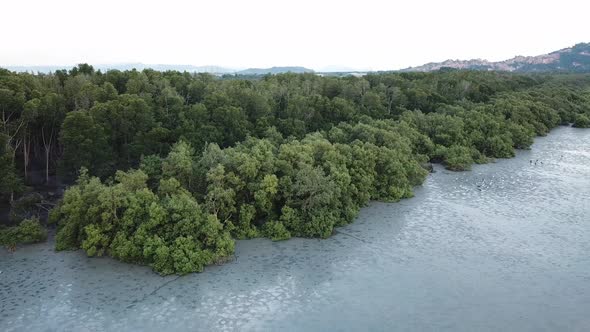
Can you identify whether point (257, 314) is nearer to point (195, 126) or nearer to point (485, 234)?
point (485, 234)

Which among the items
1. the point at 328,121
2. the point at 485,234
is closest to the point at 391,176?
the point at 485,234

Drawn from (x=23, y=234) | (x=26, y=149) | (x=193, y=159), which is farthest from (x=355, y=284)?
(x=26, y=149)

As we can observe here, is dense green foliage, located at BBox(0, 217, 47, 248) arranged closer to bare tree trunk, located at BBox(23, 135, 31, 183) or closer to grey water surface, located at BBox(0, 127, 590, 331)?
grey water surface, located at BBox(0, 127, 590, 331)

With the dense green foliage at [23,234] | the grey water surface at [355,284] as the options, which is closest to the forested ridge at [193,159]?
the dense green foliage at [23,234]

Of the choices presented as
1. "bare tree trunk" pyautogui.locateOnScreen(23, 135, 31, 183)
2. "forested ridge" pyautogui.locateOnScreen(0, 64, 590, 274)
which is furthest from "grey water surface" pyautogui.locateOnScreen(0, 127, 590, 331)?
"bare tree trunk" pyautogui.locateOnScreen(23, 135, 31, 183)

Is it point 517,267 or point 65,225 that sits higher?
point 65,225

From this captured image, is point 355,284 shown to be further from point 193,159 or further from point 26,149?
point 26,149
